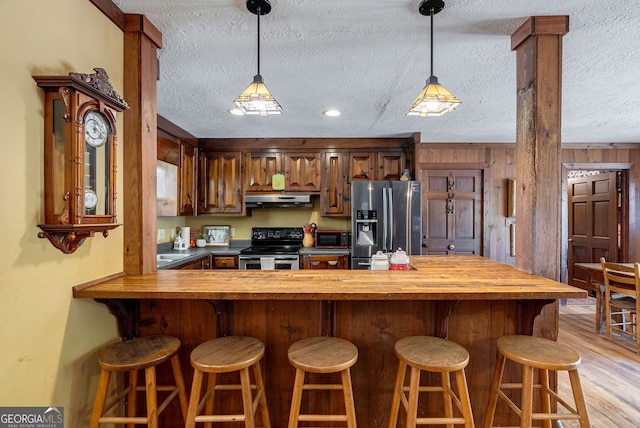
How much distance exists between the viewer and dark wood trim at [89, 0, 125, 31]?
1457 mm

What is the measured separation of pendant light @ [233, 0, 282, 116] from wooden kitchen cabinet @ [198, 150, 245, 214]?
2415 millimetres

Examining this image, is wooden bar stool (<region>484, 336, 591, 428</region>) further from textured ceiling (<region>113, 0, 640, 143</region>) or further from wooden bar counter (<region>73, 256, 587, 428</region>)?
textured ceiling (<region>113, 0, 640, 143</region>)

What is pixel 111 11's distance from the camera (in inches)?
59.9

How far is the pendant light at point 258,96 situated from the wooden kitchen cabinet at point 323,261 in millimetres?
2251

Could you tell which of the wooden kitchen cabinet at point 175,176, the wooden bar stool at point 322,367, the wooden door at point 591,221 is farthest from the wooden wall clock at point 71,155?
the wooden door at point 591,221

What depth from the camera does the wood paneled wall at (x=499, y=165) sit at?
4133 mm

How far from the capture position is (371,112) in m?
2.95

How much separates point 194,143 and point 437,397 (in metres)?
3.61

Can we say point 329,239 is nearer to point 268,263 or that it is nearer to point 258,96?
point 268,263

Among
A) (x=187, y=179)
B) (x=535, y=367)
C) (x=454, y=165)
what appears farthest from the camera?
(x=454, y=165)

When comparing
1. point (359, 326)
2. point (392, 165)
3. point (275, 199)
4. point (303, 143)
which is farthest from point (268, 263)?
point (359, 326)

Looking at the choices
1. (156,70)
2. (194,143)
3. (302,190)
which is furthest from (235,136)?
(156,70)

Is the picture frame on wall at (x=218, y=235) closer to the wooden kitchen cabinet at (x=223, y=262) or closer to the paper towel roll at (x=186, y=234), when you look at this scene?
the paper towel roll at (x=186, y=234)

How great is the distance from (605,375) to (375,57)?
2.99 m
